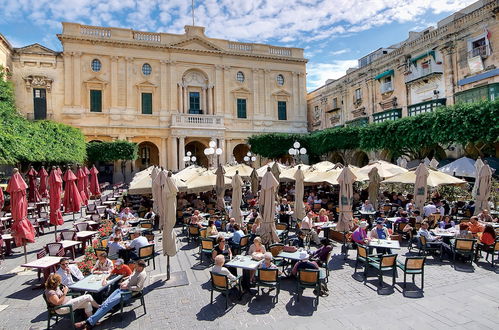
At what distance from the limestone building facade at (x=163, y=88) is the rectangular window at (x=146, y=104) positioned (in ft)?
0.36

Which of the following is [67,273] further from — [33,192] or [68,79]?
[68,79]

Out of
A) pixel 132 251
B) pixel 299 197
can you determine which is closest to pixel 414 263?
pixel 299 197

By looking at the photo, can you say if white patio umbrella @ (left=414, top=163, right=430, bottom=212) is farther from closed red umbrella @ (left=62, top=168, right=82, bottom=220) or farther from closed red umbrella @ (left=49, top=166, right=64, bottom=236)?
closed red umbrella @ (left=62, top=168, right=82, bottom=220)

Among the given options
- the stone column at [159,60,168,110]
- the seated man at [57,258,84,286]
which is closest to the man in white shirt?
the seated man at [57,258,84,286]

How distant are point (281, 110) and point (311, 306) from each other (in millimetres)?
34533

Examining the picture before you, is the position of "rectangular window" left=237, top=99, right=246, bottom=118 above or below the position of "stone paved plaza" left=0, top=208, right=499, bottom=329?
above

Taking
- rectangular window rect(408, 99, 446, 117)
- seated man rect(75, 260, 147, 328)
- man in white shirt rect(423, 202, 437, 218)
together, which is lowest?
seated man rect(75, 260, 147, 328)

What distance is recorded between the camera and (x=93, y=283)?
6.90m

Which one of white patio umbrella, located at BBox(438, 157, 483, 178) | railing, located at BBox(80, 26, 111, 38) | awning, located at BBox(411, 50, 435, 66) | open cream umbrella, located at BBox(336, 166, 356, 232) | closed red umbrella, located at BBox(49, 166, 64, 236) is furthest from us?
railing, located at BBox(80, 26, 111, 38)

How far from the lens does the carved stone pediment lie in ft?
103

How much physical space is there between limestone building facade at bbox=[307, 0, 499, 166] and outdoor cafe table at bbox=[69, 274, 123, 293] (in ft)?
78.9

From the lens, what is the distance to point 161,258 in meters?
10.4

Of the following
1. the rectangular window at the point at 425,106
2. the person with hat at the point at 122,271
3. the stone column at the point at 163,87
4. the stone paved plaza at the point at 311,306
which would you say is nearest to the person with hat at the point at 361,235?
the stone paved plaza at the point at 311,306

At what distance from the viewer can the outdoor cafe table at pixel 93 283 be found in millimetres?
6602
